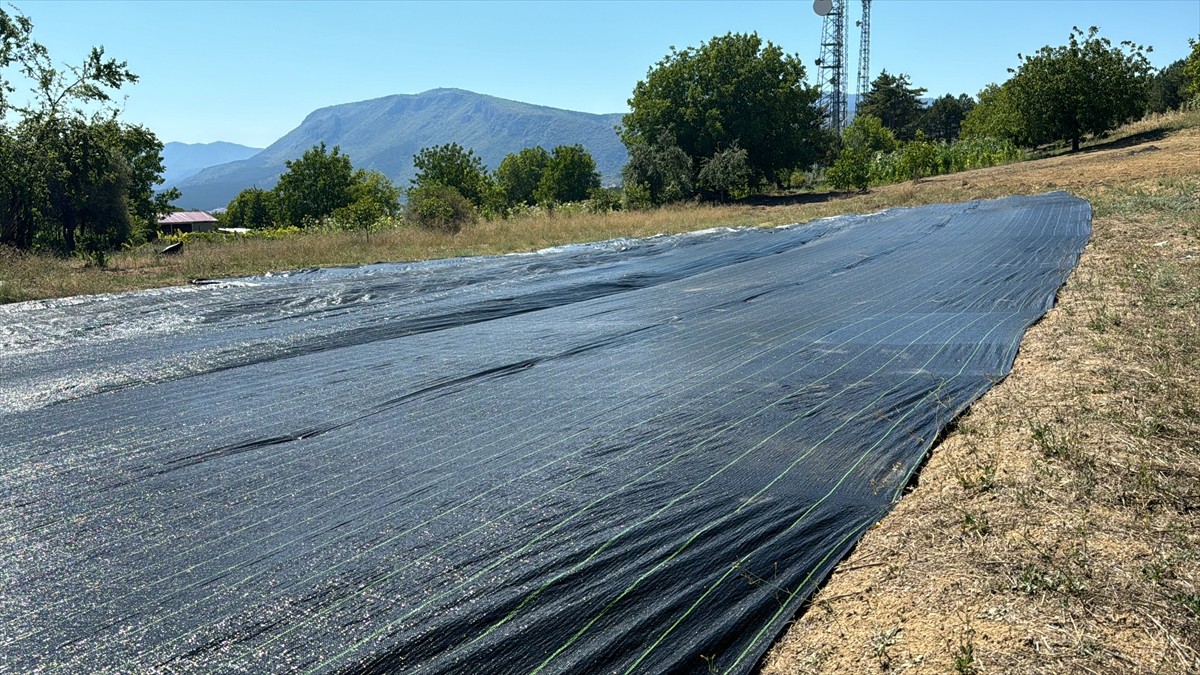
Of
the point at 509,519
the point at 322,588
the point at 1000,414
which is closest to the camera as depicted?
the point at 322,588

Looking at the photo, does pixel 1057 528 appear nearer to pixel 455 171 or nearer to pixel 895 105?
Answer: pixel 455 171

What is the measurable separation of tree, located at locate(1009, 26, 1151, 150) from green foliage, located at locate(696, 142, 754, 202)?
9025mm

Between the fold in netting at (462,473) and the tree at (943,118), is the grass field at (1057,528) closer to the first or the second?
the fold in netting at (462,473)

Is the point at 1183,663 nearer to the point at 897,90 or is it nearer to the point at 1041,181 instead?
the point at 1041,181

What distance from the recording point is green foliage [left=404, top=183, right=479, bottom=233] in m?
15.3

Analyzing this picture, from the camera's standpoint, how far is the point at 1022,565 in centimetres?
215

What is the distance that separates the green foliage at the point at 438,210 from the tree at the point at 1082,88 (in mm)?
17862

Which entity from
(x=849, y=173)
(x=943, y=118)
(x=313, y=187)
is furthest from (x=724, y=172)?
(x=943, y=118)

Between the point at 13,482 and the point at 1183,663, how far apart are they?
387 centimetres

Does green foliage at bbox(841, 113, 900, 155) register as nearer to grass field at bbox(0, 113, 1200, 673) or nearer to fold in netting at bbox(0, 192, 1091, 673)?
fold in netting at bbox(0, 192, 1091, 673)

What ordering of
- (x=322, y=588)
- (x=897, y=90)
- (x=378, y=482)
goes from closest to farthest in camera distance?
1. (x=322, y=588)
2. (x=378, y=482)
3. (x=897, y=90)

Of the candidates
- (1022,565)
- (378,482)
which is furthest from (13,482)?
(1022,565)

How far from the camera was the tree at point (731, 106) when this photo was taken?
23.7m

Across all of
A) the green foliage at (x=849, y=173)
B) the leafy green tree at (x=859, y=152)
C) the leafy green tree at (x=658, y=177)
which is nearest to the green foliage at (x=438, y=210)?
the leafy green tree at (x=658, y=177)
